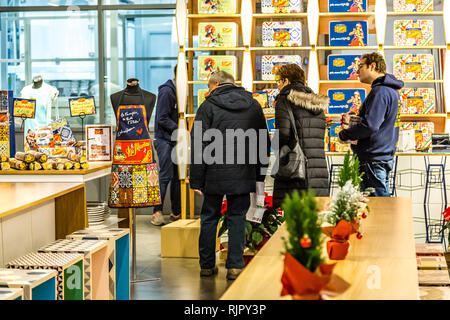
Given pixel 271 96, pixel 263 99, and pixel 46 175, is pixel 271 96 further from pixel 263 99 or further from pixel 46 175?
pixel 46 175

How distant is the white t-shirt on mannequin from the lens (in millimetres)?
8016

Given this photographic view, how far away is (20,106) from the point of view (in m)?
5.82

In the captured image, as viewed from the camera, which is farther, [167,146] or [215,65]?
[167,146]

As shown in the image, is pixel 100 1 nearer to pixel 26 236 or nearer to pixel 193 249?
pixel 193 249

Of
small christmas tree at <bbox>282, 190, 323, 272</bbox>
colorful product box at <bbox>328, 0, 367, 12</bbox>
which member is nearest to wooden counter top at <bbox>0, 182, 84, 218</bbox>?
small christmas tree at <bbox>282, 190, 323, 272</bbox>

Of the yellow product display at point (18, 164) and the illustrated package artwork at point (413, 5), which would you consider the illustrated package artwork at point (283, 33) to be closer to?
the illustrated package artwork at point (413, 5)

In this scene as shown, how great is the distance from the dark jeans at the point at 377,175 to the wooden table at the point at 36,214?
2131 millimetres

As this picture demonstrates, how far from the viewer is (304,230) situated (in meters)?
1.83

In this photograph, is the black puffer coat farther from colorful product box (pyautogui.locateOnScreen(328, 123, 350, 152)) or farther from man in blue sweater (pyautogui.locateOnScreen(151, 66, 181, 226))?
man in blue sweater (pyautogui.locateOnScreen(151, 66, 181, 226))

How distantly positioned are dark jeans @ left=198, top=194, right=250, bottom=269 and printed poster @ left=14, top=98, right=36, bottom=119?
1.75 m

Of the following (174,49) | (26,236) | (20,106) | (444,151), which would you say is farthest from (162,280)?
(174,49)

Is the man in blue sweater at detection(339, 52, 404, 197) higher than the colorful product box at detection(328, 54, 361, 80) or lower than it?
lower

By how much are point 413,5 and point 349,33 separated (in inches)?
26.3

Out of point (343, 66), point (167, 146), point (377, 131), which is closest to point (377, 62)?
point (377, 131)
